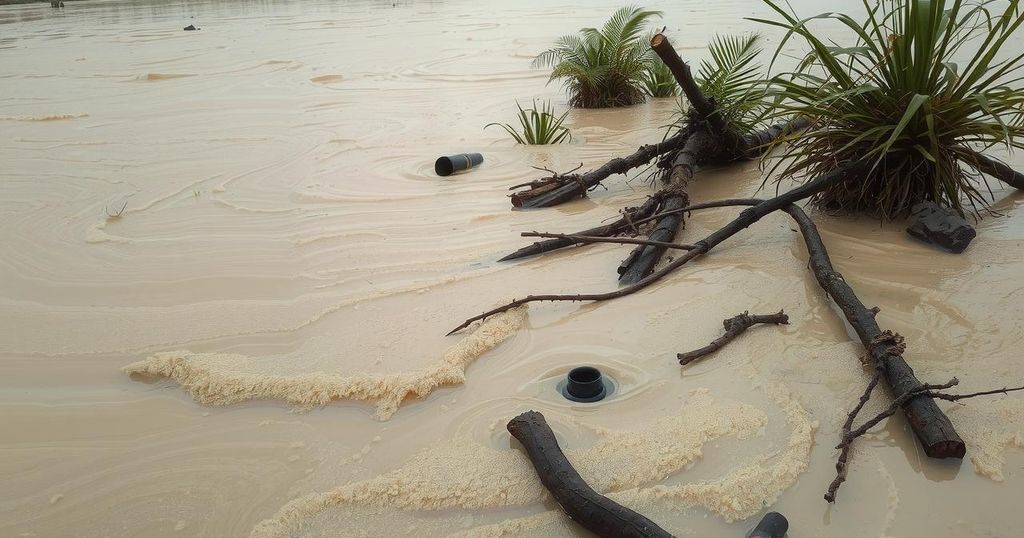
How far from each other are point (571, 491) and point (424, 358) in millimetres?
1179

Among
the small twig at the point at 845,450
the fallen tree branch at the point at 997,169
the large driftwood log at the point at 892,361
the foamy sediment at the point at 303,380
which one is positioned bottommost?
the foamy sediment at the point at 303,380

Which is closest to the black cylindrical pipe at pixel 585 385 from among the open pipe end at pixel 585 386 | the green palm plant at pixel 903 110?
the open pipe end at pixel 585 386

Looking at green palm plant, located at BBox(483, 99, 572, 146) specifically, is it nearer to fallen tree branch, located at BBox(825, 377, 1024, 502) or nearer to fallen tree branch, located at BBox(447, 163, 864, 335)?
fallen tree branch, located at BBox(447, 163, 864, 335)

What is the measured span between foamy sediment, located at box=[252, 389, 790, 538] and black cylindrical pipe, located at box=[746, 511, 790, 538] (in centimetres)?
12

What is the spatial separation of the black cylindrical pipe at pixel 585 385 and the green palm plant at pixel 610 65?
597cm

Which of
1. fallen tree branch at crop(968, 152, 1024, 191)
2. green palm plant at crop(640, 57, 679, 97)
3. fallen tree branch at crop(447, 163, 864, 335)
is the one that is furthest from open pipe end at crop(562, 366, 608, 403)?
green palm plant at crop(640, 57, 679, 97)

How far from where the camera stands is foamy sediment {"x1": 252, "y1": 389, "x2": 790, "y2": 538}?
2307 mm

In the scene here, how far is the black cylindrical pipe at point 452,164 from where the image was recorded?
233 inches

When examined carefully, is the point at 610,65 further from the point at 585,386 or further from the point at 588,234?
the point at 585,386

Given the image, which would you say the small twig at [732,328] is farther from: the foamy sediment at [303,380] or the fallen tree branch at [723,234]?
the foamy sediment at [303,380]

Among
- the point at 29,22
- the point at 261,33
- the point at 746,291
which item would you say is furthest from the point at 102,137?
the point at 29,22

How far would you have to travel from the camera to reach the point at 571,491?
224 centimetres

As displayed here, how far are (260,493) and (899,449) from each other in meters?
2.16

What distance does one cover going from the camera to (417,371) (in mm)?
3107
